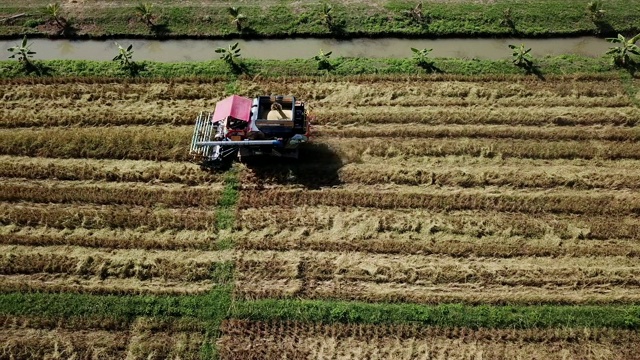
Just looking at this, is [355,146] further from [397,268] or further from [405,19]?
[405,19]

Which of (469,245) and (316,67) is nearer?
(469,245)

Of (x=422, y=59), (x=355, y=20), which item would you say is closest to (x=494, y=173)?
(x=422, y=59)

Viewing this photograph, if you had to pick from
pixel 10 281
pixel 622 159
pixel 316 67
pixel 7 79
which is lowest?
pixel 10 281

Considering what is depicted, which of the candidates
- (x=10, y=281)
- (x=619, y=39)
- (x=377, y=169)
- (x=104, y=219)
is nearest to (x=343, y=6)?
(x=377, y=169)

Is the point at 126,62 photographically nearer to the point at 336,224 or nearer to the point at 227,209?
the point at 227,209

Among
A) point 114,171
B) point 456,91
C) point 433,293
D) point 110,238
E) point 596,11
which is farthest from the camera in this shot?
point 596,11

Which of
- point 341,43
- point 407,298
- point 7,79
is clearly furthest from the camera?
point 341,43
